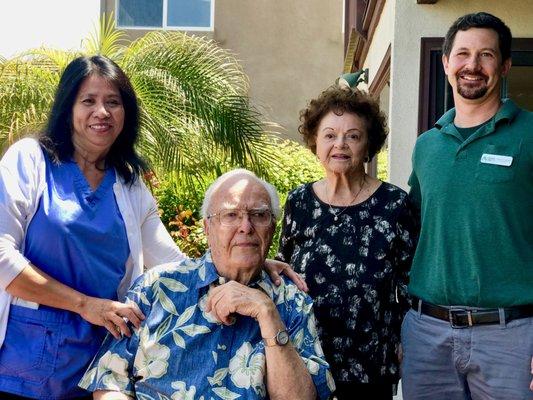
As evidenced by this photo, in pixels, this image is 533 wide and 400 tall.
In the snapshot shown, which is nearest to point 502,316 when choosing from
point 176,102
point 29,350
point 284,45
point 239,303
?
point 239,303

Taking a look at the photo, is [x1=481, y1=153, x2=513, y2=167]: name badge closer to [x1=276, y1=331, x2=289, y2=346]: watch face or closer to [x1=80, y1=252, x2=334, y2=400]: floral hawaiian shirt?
[x1=80, y1=252, x2=334, y2=400]: floral hawaiian shirt

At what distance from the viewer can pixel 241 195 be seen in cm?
310

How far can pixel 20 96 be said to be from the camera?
6715 millimetres

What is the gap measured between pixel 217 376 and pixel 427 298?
89 centimetres

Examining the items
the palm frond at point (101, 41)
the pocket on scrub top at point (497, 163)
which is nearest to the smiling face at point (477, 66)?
the pocket on scrub top at point (497, 163)

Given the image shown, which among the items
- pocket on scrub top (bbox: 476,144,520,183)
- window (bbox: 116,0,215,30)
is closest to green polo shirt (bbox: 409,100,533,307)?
pocket on scrub top (bbox: 476,144,520,183)

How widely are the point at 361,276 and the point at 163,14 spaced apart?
13.9 m

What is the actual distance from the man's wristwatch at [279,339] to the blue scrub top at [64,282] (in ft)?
2.01

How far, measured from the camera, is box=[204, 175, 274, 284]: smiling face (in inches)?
121

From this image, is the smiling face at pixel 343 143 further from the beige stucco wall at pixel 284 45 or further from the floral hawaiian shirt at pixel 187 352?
the beige stucco wall at pixel 284 45

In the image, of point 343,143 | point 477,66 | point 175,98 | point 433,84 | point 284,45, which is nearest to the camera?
point 477,66

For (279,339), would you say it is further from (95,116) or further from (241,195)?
(95,116)

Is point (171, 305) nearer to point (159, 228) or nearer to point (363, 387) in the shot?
point (159, 228)

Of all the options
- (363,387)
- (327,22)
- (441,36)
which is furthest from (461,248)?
(327,22)
